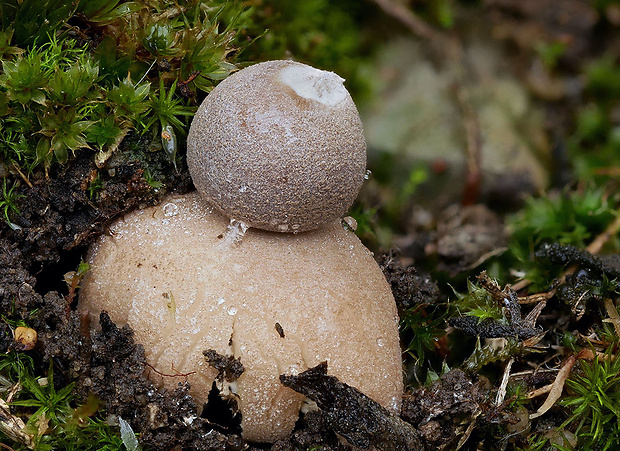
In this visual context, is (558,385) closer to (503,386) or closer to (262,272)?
(503,386)

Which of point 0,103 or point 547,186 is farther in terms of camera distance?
point 547,186

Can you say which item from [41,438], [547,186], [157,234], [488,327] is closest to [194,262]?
[157,234]

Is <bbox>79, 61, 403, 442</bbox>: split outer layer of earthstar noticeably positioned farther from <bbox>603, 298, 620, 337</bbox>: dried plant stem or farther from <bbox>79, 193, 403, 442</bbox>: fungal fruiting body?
<bbox>603, 298, 620, 337</bbox>: dried plant stem

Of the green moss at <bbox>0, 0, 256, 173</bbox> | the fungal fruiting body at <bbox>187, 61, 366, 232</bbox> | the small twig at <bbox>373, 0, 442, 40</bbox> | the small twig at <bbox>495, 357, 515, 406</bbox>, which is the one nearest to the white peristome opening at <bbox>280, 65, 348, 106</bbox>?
the fungal fruiting body at <bbox>187, 61, 366, 232</bbox>

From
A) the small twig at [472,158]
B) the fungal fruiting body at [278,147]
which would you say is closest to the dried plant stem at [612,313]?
the fungal fruiting body at [278,147]

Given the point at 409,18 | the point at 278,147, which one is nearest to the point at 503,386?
the point at 278,147

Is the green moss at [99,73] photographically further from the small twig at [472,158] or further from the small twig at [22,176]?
the small twig at [472,158]

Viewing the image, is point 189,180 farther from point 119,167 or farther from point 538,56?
point 538,56
